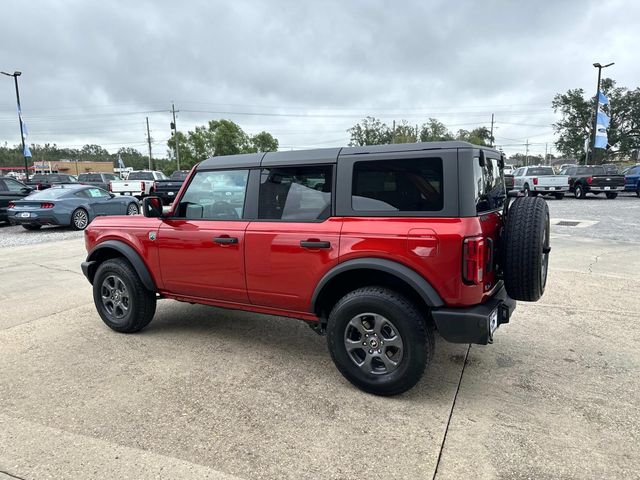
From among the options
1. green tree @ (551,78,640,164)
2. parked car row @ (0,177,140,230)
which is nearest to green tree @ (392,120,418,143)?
green tree @ (551,78,640,164)

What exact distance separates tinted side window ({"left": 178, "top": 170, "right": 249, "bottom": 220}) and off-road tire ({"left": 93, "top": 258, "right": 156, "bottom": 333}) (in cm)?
89

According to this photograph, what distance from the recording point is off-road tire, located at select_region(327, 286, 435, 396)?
3.02 meters

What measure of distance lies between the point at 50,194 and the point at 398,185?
12952 millimetres

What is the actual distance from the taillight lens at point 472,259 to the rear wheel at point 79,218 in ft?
42.6

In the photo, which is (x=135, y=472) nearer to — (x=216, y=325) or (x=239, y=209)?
(x=239, y=209)

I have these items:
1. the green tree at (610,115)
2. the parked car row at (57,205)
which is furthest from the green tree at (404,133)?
the parked car row at (57,205)

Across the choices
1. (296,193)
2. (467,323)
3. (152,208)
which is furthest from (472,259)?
(152,208)

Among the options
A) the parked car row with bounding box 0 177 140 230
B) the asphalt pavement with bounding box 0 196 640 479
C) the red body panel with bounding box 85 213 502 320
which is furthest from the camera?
the parked car row with bounding box 0 177 140 230

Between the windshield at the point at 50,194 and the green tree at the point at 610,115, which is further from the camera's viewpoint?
the green tree at the point at 610,115

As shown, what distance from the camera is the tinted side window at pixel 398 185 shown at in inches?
119

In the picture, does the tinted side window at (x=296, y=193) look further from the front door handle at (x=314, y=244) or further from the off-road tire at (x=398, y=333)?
the off-road tire at (x=398, y=333)

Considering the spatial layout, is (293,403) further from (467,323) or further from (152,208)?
(152,208)

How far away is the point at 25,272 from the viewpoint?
7.41 meters

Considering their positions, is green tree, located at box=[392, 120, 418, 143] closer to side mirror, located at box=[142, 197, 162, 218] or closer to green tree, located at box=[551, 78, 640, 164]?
green tree, located at box=[551, 78, 640, 164]
